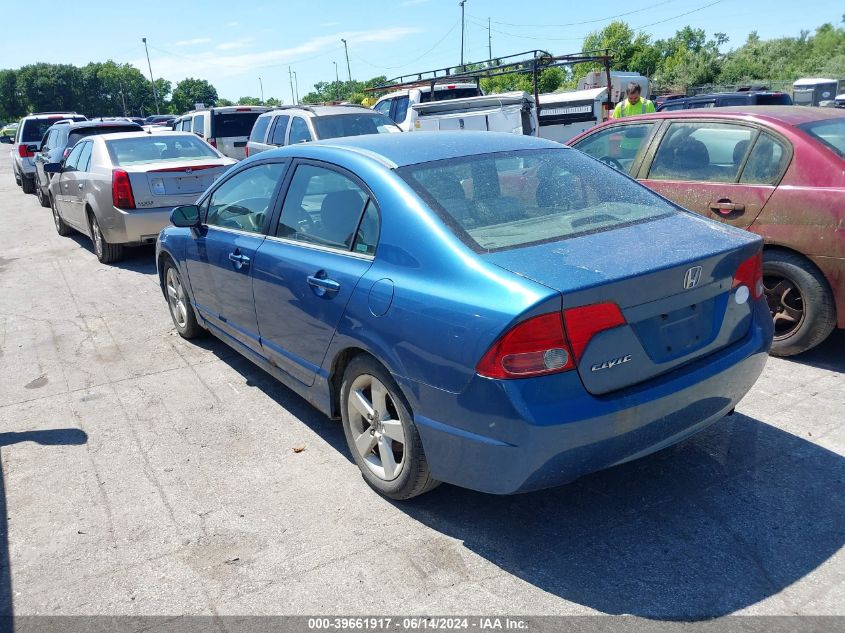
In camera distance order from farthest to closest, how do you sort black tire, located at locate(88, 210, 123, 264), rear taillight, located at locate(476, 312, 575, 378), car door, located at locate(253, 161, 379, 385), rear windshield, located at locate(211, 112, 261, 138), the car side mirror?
rear windshield, located at locate(211, 112, 261, 138), black tire, located at locate(88, 210, 123, 264), the car side mirror, car door, located at locate(253, 161, 379, 385), rear taillight, located at locate(476, 312, 575, 378)

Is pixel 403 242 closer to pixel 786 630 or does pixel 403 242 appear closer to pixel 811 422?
pixel 786 630

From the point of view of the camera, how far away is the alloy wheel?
4828 mm

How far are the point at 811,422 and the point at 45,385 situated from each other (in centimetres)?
525

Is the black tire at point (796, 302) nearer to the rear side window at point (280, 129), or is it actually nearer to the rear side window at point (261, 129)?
the rear side window at point (280, 129)

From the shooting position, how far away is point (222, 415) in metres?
4.53

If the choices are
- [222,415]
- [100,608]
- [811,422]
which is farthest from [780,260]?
[100,608]

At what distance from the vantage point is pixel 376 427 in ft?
11.1

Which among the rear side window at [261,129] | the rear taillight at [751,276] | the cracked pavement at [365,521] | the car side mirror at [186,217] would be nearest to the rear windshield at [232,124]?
the rear side window at [261,129]

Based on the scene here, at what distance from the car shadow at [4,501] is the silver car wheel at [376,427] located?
5.35 feet

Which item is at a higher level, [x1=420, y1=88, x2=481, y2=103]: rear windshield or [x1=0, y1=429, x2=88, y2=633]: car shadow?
[x1=420, y1=88, x2=481, y2=103]: rear windshield

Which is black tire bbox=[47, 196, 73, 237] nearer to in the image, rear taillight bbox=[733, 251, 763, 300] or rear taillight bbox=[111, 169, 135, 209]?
rear taillight bbox=[111, 169, 135, 209]

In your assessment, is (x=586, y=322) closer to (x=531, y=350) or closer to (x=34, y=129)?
(x=531, y=350)

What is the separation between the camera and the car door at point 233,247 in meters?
4.32

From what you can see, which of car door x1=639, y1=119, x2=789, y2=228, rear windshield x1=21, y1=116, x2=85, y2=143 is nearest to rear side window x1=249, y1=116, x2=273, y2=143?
car door x1=639, y1=119, x2=789, y2=228
